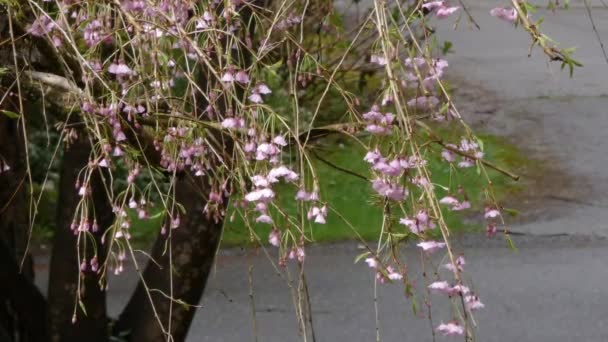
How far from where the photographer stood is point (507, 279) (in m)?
7.57

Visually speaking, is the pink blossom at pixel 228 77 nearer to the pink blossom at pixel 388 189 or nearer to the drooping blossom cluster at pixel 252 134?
the drooping blossom cluster at pixel 252 134

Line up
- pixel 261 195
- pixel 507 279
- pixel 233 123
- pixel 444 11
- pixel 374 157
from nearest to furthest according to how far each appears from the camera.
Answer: pixel 261 195, pixel 374 157, pixel 233 123, pixel 444 11, pixel 507 279

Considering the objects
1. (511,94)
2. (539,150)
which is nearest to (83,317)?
(539,150)

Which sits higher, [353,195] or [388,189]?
[388,189]

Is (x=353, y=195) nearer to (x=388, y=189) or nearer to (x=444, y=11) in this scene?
(x=444, y=11)

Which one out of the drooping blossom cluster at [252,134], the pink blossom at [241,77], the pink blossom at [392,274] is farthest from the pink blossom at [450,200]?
the pink blossom at [241,77]

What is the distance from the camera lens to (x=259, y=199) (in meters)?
2.64

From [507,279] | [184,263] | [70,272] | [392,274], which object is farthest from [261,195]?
[507,279]

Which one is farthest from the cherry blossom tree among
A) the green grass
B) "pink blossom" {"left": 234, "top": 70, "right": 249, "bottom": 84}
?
the green grass

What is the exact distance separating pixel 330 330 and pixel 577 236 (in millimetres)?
2455

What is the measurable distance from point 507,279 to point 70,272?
3658 mm

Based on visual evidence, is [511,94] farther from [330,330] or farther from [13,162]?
[13,162]

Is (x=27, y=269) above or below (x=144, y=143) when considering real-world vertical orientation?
below

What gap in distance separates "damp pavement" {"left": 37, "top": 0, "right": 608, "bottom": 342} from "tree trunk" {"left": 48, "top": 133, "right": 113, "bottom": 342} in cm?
59
